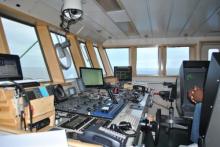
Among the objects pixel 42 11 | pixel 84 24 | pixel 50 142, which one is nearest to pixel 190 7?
pixel 84 24

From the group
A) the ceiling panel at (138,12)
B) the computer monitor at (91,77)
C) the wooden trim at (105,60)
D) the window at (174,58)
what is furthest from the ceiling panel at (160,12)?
the wooden trim at (105,60)

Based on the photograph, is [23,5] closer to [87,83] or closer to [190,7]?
[87,83]

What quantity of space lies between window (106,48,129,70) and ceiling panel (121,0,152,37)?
1535 mm

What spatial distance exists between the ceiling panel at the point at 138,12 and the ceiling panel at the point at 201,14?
0.80 meters

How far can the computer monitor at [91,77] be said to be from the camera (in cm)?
Result: 272

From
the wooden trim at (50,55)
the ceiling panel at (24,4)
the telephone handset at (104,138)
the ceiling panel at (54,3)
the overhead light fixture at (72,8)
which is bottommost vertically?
the telephone handset at (104,138)

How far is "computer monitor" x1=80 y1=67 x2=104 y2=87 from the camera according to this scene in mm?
2718

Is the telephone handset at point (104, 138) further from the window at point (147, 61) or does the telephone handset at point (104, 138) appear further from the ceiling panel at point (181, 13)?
the window at point (147, 61)

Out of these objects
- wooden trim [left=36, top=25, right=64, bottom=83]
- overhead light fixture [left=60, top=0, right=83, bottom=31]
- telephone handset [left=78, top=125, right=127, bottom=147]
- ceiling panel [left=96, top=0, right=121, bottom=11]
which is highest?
ceiling panel [left=96, top=0, right=121, bottom=11]

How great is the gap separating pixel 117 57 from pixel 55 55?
3.07 m

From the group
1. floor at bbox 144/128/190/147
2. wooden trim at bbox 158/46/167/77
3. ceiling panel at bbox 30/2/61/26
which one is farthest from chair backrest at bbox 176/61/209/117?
wooden trim at bbox 158/46/167/77

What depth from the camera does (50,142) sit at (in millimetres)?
854

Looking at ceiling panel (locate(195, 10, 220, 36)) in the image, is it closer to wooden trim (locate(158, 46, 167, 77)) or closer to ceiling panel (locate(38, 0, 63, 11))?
wooden trim (locate(158, 46, 167, 77))

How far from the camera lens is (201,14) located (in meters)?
3.06
